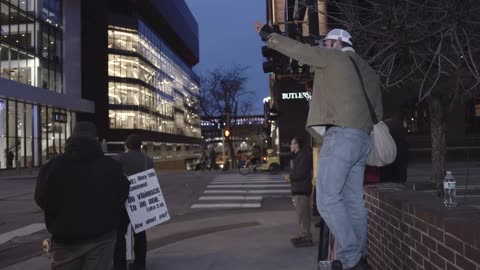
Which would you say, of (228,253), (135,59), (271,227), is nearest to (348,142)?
(228,253)

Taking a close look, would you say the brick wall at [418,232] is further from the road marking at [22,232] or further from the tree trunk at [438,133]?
the road marking at [22,232]

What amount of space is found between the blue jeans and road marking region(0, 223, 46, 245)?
8.31 metres

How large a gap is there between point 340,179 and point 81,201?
1.83 metres

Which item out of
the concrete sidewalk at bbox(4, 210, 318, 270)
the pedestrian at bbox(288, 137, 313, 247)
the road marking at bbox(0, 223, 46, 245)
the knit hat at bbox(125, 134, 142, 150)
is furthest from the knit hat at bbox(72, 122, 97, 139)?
the road marking at bbox(0, 223, 46, 245)

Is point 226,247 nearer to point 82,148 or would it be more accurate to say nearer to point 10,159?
point 82,148

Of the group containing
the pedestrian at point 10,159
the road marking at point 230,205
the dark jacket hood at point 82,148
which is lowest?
the road marking at point 230,205

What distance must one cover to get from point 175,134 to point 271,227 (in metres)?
88.8

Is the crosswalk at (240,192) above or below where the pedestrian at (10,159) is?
below

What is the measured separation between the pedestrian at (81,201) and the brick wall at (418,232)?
2.23 m

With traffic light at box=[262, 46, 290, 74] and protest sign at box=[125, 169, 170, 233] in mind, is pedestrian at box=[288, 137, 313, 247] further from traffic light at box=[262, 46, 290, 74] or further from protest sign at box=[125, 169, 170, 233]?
protest sign at box=[125, 169, 170, 233]

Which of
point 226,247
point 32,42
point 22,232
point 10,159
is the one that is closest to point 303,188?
point 226,247

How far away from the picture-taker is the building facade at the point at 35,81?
37141mm

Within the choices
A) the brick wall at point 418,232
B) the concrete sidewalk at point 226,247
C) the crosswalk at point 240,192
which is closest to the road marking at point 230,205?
the crosswalk at point 240,192

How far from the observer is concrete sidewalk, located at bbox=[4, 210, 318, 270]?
7.32 m
